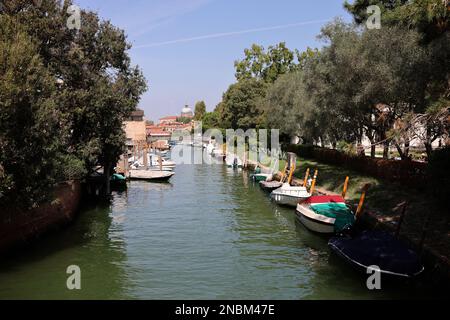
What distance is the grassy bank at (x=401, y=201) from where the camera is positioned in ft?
50.4

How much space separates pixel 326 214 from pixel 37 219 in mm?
11702

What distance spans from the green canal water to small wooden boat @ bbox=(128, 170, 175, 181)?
12969mm

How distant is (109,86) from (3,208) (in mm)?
11557

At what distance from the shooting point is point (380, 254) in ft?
44.2

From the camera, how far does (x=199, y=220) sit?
23.4m

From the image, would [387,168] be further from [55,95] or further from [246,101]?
[246,101]

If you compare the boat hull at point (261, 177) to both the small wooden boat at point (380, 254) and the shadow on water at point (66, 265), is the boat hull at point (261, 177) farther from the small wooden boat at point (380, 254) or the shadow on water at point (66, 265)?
the small wooden boat at point (380, 254)

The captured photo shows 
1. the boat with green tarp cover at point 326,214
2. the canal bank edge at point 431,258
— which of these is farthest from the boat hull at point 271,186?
the canal bank edge at point 431,258

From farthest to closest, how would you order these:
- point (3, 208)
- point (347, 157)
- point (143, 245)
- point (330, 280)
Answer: point (347, 157) < point (143, 245) < point (3, 208) < point (330, 280)

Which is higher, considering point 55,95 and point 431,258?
point 55,95

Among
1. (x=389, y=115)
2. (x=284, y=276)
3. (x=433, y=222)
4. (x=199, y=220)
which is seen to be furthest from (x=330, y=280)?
(x=389, y=115)

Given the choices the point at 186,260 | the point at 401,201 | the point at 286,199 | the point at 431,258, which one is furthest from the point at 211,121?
the point at 431,258

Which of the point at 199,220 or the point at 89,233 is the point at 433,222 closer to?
the point at 199,220

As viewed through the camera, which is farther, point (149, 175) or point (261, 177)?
point (149, 175)
